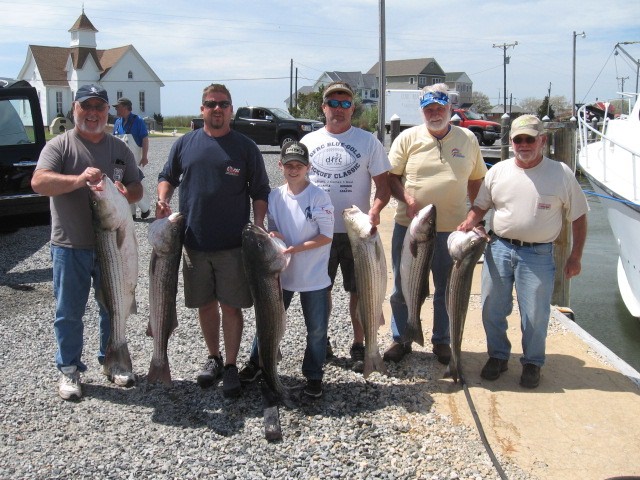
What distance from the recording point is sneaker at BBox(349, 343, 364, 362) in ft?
16.2

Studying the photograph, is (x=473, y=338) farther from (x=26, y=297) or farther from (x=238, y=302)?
(x=26, y=297)

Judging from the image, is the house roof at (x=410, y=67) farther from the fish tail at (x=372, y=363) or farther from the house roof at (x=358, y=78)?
the fish tail at (x=372, y=363)

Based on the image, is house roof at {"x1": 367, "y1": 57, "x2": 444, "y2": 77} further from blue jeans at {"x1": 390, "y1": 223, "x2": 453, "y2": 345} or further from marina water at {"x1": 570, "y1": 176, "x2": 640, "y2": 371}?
blue jeans at {"x1": 390, "y1": 223, "x2": 453, "y2": 345}

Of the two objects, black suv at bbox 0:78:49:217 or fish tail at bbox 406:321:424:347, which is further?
black suv at bbox 0:78:49:217

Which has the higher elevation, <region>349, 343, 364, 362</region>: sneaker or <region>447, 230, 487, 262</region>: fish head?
<region>447, 230, 487, 262</region>: fish head

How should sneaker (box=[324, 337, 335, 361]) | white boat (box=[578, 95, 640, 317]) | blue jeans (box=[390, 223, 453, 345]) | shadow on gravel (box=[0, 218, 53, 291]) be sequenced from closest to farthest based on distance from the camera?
blue jeans (box=[390, 223, 453, 345]) < sneaker (box=[324, 337, 335, 361]) < shadow on gravel (box=[0, 218, 53, 291]) < white boat (box=[578, 95, 640, 317])

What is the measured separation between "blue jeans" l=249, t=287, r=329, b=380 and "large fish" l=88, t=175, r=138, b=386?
3.61 ft

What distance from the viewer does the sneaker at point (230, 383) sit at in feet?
14.2

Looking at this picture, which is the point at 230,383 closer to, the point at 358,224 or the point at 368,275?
the point at 368,275

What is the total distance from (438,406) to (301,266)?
140 cm

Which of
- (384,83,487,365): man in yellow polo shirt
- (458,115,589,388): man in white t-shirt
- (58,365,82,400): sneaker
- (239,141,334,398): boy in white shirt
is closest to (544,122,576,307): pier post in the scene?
(458,115,589,388): man in white t-shirt

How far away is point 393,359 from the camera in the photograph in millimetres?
4980

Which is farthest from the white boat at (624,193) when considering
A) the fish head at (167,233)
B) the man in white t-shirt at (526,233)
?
the fish head at (167,233)

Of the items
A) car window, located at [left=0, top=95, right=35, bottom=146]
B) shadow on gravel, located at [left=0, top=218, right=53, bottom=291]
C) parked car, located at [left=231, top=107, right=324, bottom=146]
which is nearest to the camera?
shadow on gravel, located at [left=0, top=218, right=53, bottom=291]
